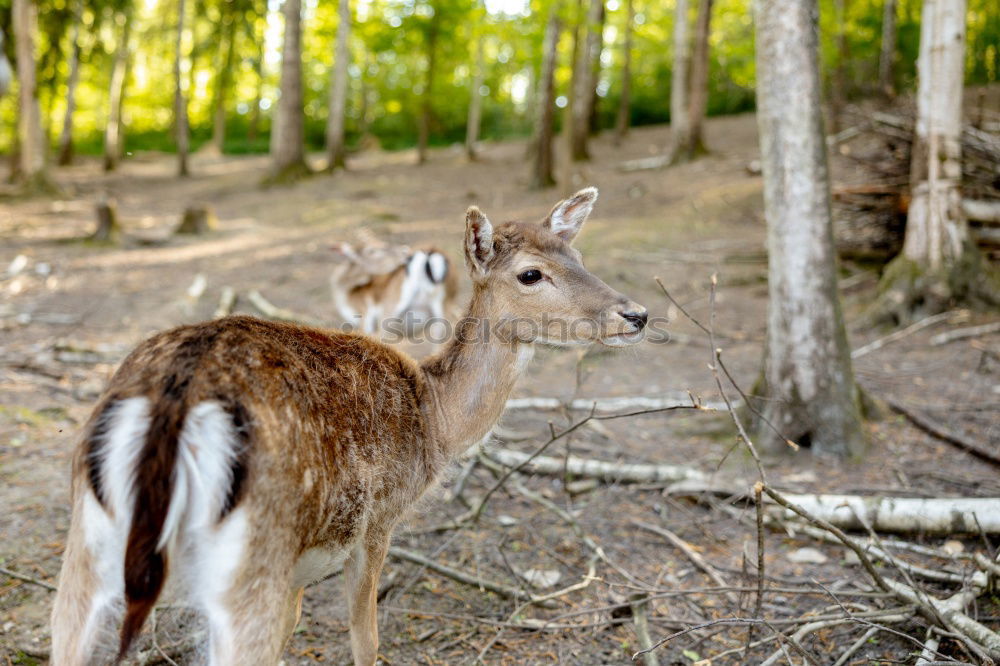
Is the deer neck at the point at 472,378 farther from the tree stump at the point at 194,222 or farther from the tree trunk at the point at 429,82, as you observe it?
the tree trunk at the point at 429,82

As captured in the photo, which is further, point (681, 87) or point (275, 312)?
point (681, 87)

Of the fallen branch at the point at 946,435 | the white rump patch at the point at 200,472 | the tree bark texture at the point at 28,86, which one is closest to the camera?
the white rump patch at the point at 200,472

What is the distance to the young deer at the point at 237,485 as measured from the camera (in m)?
2.10

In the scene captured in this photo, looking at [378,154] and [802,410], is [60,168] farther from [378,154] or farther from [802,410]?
[802,410]

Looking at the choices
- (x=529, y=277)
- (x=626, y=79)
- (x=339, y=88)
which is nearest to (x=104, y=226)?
(x=339, y=88)

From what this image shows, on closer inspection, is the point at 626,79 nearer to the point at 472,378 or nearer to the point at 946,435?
the point at 946,435

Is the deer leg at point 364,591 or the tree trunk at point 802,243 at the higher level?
the tree trunk at point 802,243

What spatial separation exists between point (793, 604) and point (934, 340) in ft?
15.1

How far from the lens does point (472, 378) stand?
142 inches

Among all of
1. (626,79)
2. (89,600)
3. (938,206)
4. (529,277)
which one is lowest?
(89,600)

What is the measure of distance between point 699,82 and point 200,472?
16.2 m

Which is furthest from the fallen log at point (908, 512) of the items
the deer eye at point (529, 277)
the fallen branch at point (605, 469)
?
the deer eye at point (529, 277)

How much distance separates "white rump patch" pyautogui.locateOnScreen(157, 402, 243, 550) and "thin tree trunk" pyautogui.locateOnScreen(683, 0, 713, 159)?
16015mm

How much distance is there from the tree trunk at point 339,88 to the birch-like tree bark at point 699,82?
9.19 meters
